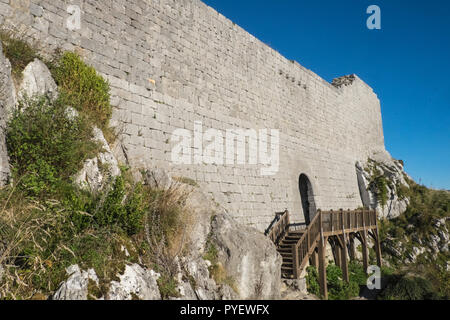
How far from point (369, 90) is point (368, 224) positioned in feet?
34.7

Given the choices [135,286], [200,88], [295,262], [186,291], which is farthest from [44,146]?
[295,262]

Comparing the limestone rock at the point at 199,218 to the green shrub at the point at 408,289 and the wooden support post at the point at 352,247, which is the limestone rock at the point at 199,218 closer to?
the green shrub at the point at 408,289

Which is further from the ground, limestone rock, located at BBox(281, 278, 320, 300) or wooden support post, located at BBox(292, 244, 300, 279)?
wooden support post, located at BBox(292, 244, 300, 279)

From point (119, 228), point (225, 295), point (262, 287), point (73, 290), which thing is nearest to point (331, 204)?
point (262, 287)

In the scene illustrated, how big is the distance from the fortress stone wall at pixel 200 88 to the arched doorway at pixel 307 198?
0.57 ft

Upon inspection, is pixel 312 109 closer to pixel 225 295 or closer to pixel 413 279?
pixel 413 279

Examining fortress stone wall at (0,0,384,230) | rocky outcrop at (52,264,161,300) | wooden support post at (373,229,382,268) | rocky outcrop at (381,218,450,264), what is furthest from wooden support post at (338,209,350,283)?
rocky outcrop at (52,264,161,300)

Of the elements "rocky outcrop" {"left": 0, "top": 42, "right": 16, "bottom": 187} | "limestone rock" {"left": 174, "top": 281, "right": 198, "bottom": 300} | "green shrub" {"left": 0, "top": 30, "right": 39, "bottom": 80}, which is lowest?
"limestone rock" {"left": 174, "top": 281, "right": 198, "bottom": 300}

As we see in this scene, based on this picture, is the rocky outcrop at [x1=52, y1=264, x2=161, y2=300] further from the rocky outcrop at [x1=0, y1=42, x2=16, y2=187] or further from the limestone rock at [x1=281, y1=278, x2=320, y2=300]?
the limestone rock at [x1=281, y1=278, x2=320, y2=300]

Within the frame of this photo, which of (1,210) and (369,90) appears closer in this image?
(1,210)

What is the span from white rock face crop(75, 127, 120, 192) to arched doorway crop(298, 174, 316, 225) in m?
9.18

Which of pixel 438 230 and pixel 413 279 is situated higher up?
pixel 438 230

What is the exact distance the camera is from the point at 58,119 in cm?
476

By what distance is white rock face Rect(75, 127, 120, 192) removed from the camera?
15.5ft
